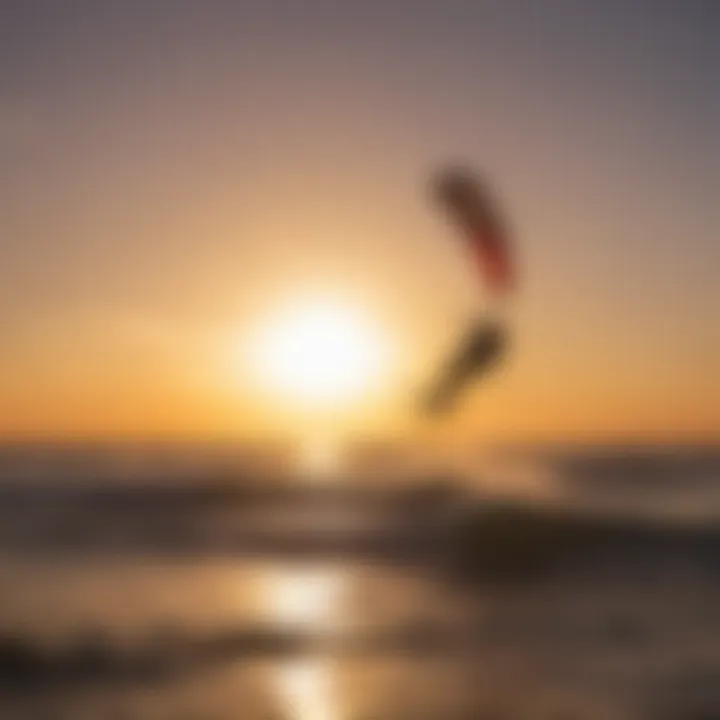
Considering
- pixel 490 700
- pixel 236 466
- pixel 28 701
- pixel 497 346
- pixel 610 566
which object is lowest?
pixel 490 700

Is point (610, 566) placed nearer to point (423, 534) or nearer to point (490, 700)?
point (423, 534)

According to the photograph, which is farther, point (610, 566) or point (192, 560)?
point (192, 560)

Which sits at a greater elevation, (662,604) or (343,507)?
(343,507)

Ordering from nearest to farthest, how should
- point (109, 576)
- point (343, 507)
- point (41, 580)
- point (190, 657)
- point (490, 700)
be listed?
point (490, 700)
point (190, 657)
point (41, 580)
point (109, 576)
point (343, 507)

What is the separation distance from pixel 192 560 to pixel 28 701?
7.76 feet

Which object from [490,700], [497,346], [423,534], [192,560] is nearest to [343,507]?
[423,534]

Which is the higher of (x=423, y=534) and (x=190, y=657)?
(x=423, y=534)

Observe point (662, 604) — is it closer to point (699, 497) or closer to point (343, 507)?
point (699, 497)

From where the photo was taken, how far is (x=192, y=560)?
5.68m

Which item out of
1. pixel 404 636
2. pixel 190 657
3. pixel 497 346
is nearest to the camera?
pixel 497 346

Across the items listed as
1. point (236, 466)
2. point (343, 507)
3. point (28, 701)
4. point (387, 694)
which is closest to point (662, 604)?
point (387, 694)

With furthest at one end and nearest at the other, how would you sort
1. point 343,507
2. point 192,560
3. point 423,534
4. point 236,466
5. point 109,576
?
point 236,466 → point 343,507 → point 423,534 → point 192,560 → point 109,576

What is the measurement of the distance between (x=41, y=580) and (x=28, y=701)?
1282 millimetres

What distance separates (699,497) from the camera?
6918mm
